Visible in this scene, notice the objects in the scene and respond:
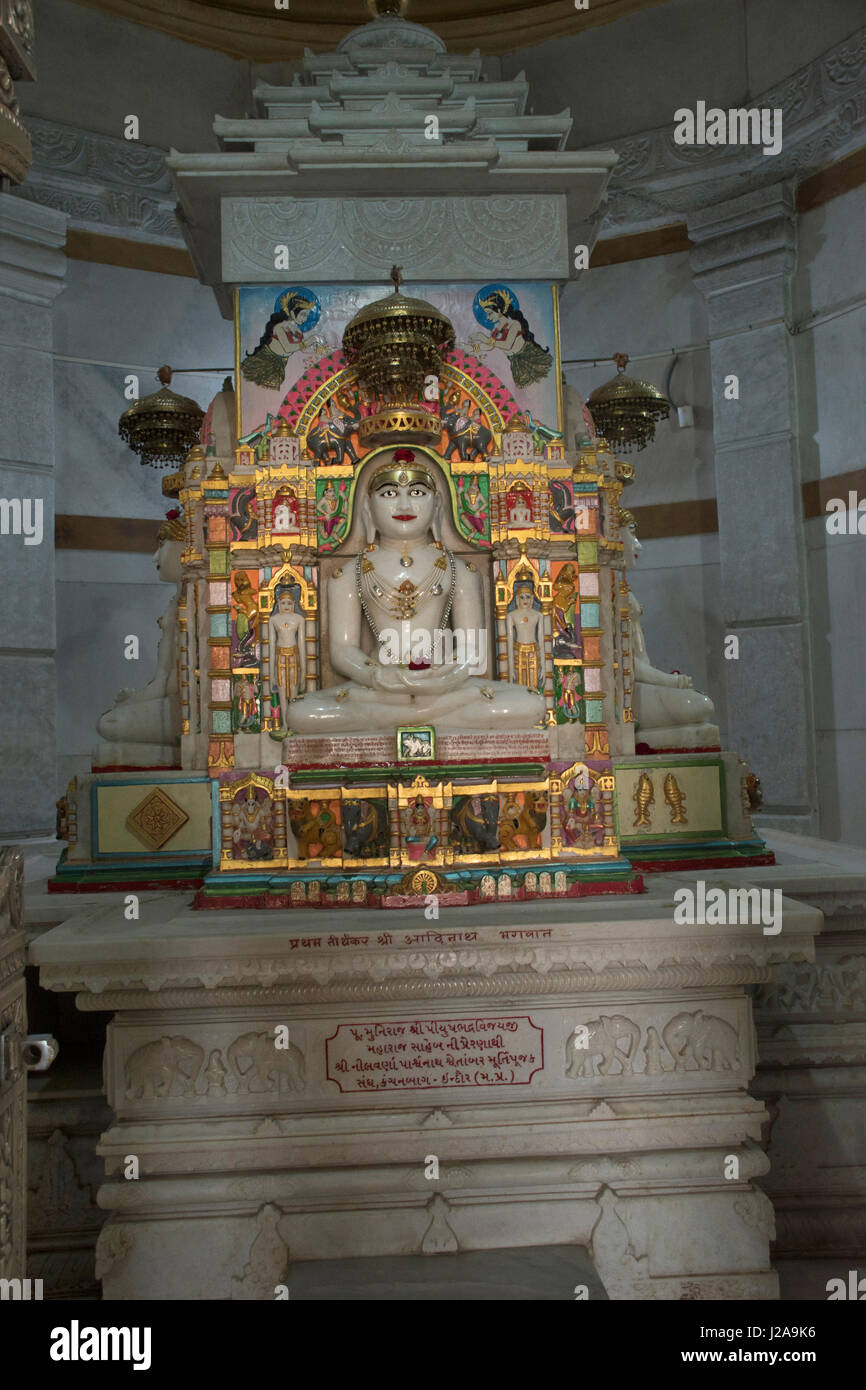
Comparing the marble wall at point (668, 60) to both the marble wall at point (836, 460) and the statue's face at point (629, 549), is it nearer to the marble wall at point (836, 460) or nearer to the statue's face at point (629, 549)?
the marble wall at point (836, 460)

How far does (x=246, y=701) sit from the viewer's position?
6.50 meters

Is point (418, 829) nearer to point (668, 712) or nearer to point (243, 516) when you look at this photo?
point (243, 516)

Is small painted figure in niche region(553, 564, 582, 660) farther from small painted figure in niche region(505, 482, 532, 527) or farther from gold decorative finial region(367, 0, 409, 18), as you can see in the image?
gold decorative finial region(367, 0, 409, 18)

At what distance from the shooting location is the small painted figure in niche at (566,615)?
6.64 m

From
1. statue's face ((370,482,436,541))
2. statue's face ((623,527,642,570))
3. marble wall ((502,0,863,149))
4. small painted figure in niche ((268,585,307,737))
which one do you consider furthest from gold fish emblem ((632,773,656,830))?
marble wall ((502,0,863,149))

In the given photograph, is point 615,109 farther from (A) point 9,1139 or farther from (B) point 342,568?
(A) point 9,1139

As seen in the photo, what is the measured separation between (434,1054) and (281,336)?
459cm

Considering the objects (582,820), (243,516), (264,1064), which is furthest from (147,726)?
(582,820)

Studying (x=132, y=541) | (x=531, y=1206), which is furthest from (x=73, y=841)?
(x=132, y=541)

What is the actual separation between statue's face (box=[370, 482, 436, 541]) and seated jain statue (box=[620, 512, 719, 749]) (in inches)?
69.7

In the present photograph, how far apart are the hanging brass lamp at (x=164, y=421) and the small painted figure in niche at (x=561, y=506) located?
3236 mm

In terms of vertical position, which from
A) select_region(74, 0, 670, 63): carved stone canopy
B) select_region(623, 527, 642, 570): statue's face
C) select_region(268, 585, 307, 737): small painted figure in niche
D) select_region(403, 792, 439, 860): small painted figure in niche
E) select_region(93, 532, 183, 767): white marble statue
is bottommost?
select_region(403, 792, 439, 860): small painted figure in niche

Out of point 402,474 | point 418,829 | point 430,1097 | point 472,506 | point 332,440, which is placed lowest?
point 430,1097

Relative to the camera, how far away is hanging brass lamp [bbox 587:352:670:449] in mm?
8547
